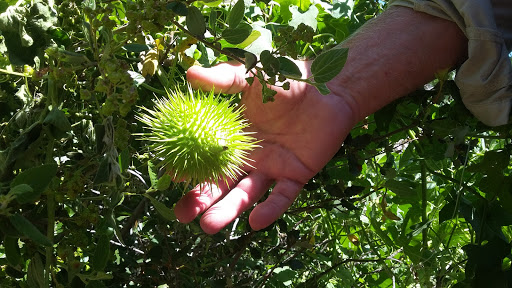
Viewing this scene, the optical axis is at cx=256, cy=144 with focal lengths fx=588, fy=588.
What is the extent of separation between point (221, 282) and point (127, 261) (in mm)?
276

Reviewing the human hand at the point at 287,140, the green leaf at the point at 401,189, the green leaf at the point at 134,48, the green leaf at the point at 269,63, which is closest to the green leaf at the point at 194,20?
the green leaf at the point at 269,63

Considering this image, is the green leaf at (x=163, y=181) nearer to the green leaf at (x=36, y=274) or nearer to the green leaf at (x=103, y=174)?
the green leaf at (x=103, y=174)

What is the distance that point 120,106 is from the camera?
906mm

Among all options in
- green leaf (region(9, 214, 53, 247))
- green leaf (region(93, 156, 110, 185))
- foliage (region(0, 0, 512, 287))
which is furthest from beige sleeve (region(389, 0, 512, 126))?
green leaf (region(9, 214, 53, 247))

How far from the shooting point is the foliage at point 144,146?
0.97 m

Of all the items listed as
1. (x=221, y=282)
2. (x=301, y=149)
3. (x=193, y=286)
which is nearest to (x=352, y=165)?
(x=301, y=149)

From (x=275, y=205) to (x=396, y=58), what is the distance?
1.75 feet

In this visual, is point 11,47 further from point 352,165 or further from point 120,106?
point 352,165

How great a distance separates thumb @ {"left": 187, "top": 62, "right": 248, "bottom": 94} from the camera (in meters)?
1.14

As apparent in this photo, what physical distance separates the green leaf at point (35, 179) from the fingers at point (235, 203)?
0.39 metres

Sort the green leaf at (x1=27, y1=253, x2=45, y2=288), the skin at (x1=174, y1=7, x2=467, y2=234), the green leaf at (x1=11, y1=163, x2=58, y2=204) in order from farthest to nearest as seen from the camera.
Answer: the skin at (x1=174, y1=7, x2=467, y2=234), the green leaf at (x1=27, y1=253, x2=45, y2=288), the green leaf at (x1=11, y1=163, x2=58, y2=204)

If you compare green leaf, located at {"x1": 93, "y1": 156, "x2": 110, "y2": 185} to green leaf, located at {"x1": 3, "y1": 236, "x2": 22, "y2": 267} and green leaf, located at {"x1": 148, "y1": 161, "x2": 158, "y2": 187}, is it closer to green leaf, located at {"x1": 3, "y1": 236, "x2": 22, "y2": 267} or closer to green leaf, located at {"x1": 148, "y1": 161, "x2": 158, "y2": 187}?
green leaf, located at {"x1": 148, "y1": 161, "x2": 158, "y2": 187}

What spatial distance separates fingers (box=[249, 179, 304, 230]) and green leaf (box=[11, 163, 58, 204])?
1.64 feet

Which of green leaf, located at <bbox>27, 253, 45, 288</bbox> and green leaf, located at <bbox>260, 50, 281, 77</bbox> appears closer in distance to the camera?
green leaf, located at <bbox>260, 50, 281, 77</bbox>
